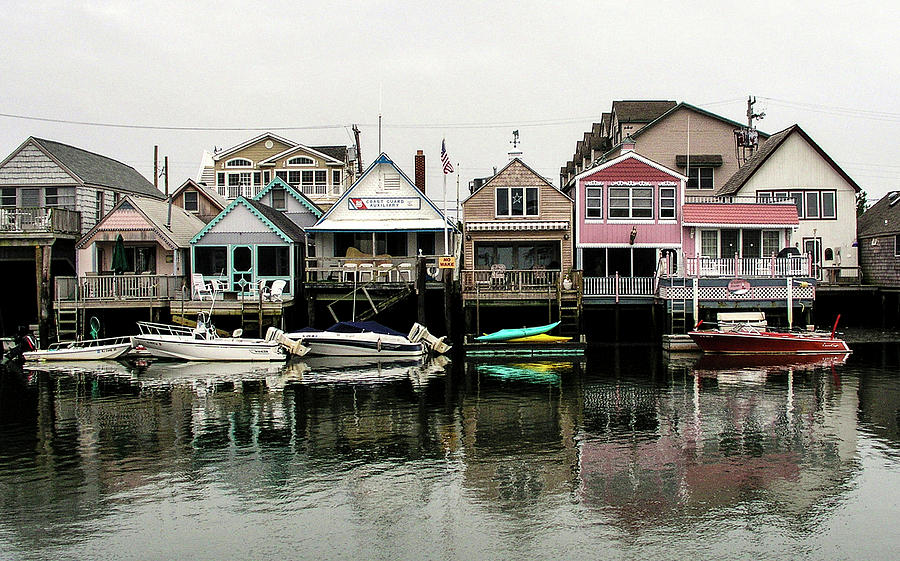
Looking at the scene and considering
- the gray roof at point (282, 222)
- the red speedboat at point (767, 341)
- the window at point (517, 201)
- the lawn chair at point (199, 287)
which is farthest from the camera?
the window at point (517, 201)

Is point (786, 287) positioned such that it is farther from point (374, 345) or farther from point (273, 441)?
point (273, 441)

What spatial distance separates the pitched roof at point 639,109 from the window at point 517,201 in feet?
63.2

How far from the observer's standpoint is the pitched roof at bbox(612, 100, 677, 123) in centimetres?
5572

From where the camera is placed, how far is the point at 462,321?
39750 millimetres

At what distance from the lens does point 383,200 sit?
39.4 meters

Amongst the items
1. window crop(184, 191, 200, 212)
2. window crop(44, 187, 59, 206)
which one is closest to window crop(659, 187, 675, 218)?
window crop(184, 191, 200, 212)

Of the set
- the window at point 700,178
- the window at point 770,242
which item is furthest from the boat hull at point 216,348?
the window at point 700,178

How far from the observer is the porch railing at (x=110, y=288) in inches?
1382

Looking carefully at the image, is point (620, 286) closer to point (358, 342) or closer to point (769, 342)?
point (769, 342)

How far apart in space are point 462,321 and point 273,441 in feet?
70.1

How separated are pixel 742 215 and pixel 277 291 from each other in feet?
71.3

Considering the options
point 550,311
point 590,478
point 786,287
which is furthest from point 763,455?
point 786,287

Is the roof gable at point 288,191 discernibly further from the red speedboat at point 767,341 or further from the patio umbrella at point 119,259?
the red speedboat at point 767,341

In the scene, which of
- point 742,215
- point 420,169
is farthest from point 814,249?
point 420,169
